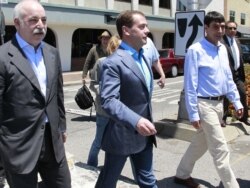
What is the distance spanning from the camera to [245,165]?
535 centimetres

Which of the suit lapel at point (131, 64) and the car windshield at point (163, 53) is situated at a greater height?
the suit lapel at point (131, 64)

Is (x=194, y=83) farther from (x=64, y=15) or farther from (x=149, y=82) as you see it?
(x=64, y=15)

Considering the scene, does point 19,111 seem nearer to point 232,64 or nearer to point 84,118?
point 232,64

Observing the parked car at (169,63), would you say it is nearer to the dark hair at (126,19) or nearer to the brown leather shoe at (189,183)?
the brown leather shoe at (189,183)

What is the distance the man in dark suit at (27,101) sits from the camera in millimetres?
2723

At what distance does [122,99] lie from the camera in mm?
3111

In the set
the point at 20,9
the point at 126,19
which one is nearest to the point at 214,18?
the point at 126,19

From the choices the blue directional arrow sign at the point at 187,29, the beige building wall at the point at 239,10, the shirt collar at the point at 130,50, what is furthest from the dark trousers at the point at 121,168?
the beige building wall at the point at 239,10

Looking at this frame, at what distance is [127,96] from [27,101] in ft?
2.46

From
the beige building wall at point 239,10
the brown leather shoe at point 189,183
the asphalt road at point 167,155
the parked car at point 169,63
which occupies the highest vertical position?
the beige building wall at point 239,10

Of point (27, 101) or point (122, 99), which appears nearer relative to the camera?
point (27, 101)

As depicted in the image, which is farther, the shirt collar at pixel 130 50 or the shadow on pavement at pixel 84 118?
the shadow on pavement at pixel 84 118

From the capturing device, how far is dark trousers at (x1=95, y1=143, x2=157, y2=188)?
128 inches

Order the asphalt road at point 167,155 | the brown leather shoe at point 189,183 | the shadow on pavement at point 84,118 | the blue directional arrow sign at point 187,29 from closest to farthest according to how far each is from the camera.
A: the brown leather shoe at point 189,183 < the asphalt road at point 167,155 < the blue directional arrow sign at point 187,29 < the shadow on pavement at point 84,118
